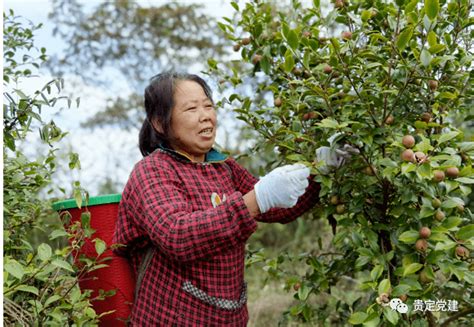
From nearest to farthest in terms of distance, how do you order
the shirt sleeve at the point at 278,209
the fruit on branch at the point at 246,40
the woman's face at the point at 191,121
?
1. the woman's face at the point at 191,121
2. the shirt sleeve at the point at 278,209
3. the fruit on branch at the point at 246,40

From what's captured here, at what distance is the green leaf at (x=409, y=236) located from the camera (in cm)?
164

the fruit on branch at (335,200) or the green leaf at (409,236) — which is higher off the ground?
the fruit on branch at (335,200)

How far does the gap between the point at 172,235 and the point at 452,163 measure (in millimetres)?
801

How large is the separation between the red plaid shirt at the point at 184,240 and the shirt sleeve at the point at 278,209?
0.18 m

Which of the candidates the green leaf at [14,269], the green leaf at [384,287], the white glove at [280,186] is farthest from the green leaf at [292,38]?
the green leaf at [14,269]

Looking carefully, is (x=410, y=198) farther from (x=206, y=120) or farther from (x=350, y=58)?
(x=206, y=120)

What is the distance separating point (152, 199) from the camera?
6.02 ft

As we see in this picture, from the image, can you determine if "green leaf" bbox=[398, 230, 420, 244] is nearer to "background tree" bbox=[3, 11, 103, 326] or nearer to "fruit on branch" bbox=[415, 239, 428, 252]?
"fruit on branch" bbox=[415, 239, 428, 252]

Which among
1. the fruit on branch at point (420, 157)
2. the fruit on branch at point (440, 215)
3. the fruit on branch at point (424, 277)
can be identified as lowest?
the fruit on branch at point (424, 277)

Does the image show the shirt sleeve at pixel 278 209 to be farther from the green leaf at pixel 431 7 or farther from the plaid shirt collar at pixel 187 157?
the green leaf at pixel 431 7

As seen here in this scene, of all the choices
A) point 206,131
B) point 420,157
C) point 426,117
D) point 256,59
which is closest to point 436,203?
point 420,157

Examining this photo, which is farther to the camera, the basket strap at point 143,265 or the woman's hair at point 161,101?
the woman's hair at point 161,101

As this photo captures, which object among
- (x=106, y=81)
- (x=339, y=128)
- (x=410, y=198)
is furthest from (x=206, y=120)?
(x=106, y=81)

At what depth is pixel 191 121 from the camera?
6.70ft
